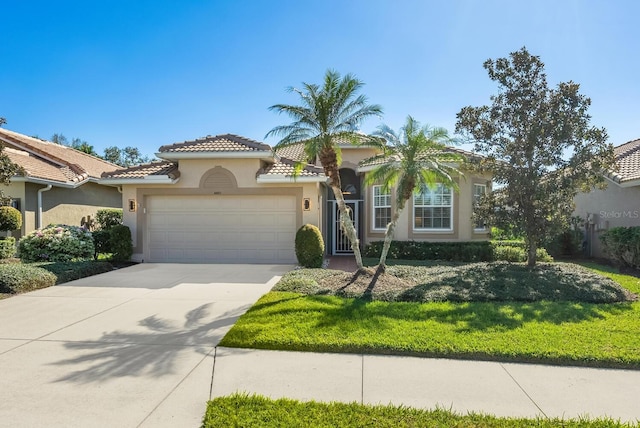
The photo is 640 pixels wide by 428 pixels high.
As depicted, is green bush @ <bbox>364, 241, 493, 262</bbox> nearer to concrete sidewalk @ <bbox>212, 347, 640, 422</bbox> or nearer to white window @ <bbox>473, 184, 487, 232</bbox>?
white window @ <bbox>473, 184, 487, 232</bbox>

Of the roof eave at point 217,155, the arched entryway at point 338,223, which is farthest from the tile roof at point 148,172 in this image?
the arched entryway at point 338,223

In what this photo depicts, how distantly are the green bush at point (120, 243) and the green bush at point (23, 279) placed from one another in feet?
11.5

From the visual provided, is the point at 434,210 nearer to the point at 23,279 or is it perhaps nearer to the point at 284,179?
the point at 284,179

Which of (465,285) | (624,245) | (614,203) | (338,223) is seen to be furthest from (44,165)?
(614,203)

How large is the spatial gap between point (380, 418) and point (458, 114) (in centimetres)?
969

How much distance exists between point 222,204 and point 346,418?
11.6 m

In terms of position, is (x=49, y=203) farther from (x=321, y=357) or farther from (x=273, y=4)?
(x=321, y=357)

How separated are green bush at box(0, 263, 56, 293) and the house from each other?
14.6 ft

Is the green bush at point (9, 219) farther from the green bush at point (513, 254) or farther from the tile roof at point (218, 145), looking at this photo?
the green bush at point (513, 254)

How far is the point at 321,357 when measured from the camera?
504 cm

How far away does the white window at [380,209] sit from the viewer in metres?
15.7

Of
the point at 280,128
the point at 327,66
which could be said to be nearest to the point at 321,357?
the point at 280,128

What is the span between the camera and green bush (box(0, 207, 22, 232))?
46.6 ft


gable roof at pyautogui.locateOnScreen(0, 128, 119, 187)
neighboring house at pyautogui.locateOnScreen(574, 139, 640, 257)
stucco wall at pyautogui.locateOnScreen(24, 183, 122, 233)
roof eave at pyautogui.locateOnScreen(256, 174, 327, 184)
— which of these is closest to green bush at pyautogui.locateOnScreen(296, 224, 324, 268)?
roof eave at pyautogui.locateOnScreen(256, 174, 327, 184)
